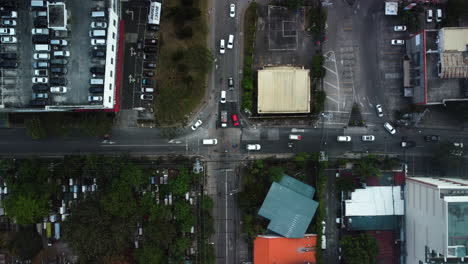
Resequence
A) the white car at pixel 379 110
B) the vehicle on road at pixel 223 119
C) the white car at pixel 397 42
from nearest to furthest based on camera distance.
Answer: the vehicle on road at pixel 223 119 → the white car at pixel 379 110 → the white car at pixel 397 42

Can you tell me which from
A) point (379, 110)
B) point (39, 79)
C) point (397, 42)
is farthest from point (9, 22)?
point (397, 42)

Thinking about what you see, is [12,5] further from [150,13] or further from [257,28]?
[257,28]

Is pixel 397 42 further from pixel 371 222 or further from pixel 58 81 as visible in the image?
pixel 58 81

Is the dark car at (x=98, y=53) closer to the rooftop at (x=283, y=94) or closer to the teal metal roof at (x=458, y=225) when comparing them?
the rooftop at (x=283, y=94)

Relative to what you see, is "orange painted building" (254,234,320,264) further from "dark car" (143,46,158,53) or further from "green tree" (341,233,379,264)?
"dark car" (143,46,158,53)

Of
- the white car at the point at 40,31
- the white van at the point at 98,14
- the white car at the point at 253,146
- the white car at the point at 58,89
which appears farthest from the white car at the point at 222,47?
the white car at the point at 40,31

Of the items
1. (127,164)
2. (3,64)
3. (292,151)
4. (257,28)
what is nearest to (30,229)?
(127,164)

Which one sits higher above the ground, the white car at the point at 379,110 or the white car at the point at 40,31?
the white car at the point at 40,31
